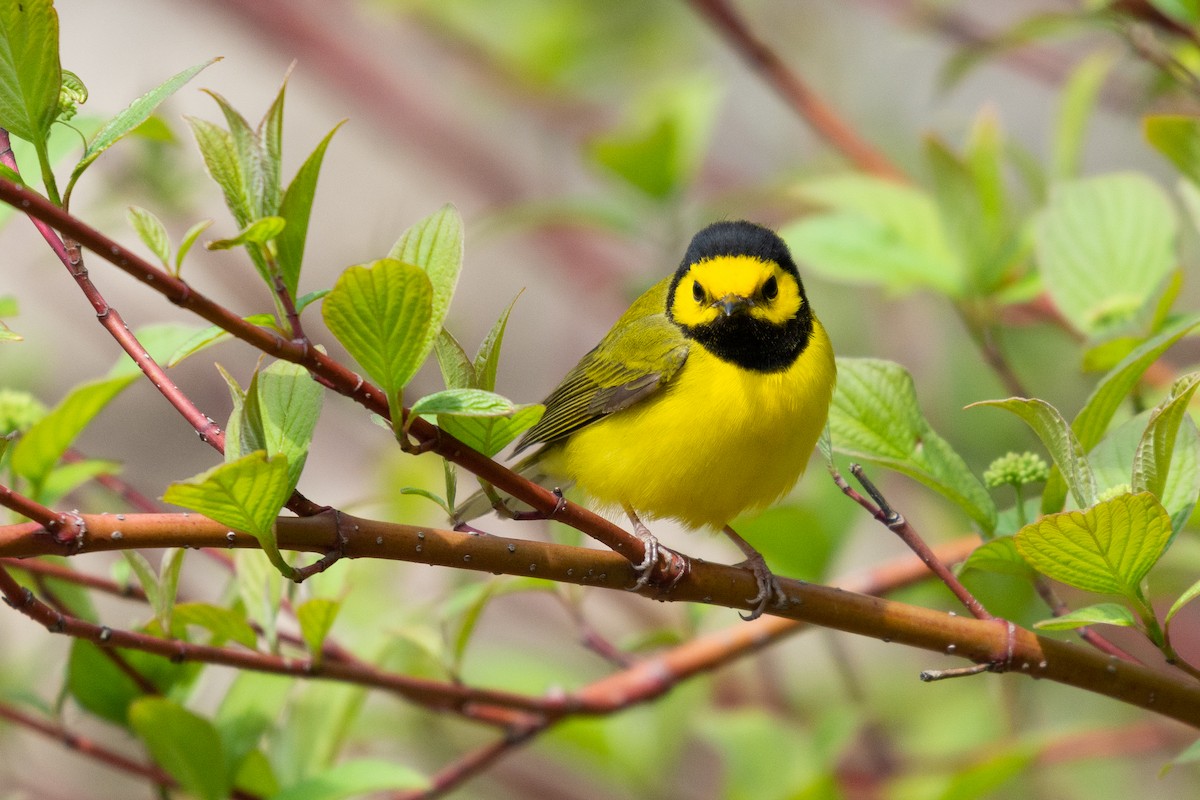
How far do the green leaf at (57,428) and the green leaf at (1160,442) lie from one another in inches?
43.9

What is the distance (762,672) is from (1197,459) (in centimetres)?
196

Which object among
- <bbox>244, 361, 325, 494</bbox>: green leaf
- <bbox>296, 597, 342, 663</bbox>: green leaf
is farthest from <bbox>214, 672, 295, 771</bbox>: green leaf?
<bbox>244, 361, 325, 494</bbox>: green leaf

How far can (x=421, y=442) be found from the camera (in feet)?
3.69

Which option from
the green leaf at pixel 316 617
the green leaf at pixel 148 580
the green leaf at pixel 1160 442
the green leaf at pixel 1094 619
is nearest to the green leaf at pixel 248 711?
the green leaf at pixel 316 617

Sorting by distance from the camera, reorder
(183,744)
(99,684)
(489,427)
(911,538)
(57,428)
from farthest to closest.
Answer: (99,684) < (183,744) < (57,428) < (911,538) < (489,427)

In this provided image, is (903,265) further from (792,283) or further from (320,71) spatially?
(320,71)

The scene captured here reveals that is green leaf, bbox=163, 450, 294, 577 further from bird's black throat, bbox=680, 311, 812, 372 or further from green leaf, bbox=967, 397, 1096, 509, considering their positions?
bird's black throat, bbox=680, 311, 812, 372

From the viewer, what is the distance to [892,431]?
152 centimetres

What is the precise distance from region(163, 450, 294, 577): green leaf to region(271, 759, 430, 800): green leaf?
2.12 feet

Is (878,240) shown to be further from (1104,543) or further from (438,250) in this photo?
(438,250)

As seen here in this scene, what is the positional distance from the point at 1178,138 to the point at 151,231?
135 cm

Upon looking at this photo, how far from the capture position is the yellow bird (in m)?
2.06

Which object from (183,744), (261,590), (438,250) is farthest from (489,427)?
(183,744)

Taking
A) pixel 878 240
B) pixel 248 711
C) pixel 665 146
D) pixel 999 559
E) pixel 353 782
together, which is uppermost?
pixel 665 146
